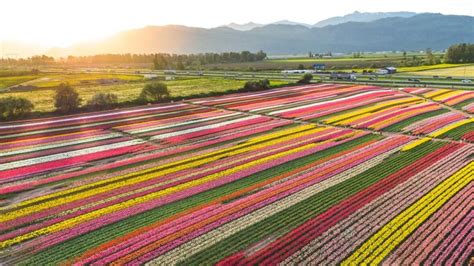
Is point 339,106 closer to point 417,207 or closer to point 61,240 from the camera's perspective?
point 417,207

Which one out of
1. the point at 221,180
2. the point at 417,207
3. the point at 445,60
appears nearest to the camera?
the point at 417,207

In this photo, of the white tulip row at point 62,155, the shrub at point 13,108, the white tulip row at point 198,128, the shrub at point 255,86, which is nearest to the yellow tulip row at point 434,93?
the shrub at point 255,86

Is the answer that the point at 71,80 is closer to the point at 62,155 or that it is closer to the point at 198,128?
the point at 198,128

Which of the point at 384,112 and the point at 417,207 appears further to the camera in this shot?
the point at 384,112

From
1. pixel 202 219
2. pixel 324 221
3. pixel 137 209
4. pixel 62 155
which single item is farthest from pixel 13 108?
pixel 324 221

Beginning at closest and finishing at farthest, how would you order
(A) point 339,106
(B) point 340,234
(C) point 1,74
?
(B) point 340,234
(A) point 339,106
(C) point 1,74

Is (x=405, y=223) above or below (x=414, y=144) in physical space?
below

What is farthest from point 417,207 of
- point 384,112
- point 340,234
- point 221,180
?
point 384,112
